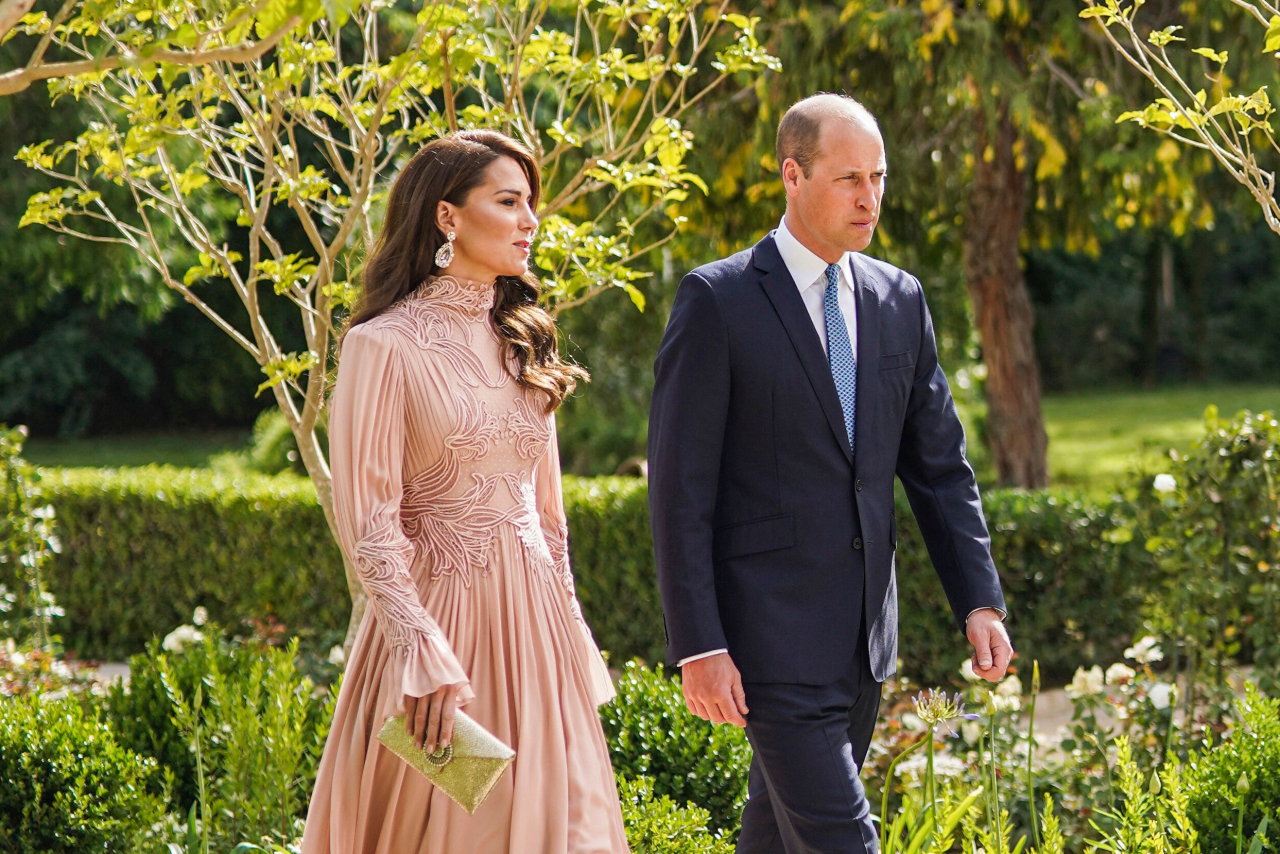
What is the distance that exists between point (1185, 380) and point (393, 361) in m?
26.2

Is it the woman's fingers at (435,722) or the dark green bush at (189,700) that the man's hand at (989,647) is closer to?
the woman's fingers at (435,722)

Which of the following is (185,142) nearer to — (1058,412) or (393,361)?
(393,361)

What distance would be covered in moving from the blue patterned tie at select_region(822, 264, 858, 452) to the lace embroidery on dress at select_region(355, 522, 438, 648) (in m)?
0.94

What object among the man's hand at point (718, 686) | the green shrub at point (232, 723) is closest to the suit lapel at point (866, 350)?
the man's hand at point (718, 686)

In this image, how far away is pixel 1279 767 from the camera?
3215 mm

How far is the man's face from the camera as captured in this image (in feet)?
8.87

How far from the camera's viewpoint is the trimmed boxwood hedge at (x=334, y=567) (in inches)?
249

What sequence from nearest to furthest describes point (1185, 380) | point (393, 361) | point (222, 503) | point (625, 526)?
point (393, 361) → point (625, 526) → point (222, 503) → point (1185, 380)

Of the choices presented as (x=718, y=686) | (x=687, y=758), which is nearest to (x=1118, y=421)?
(x=687, y=758)

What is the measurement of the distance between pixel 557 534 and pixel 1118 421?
19.4 m

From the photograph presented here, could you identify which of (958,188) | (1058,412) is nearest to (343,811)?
(958,188)

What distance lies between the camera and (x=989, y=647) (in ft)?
9.16

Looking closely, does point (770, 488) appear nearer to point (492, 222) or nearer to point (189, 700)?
point (492, 222)

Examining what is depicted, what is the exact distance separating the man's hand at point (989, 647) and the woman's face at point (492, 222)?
1.22 m
